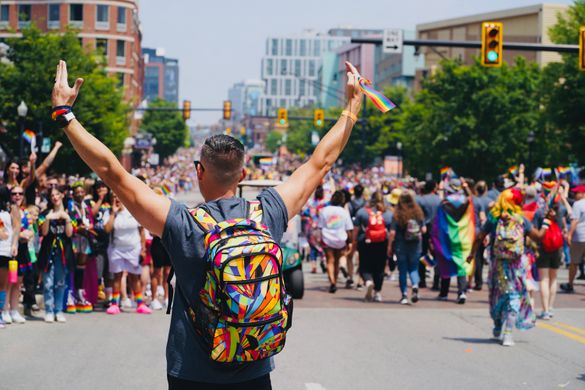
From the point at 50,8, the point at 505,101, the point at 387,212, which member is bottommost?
the point at 387,212

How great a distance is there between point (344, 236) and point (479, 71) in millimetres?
35609

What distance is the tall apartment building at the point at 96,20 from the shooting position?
9150 cm

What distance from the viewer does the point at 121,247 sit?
45.8ft

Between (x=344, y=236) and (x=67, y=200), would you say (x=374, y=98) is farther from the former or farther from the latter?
(x=344, y=236)

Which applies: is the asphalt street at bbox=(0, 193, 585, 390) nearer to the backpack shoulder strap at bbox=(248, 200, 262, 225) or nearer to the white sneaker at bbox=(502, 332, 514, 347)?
the white sneaker at bbox=(502, 332, 514, 347)

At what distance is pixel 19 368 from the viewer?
950 centimetres

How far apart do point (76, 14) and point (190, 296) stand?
92338mm

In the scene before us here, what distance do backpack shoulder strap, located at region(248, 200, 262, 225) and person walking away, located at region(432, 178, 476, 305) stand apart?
12.4 meters

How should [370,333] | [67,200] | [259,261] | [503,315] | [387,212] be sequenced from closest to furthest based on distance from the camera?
[259,261] < [503,315] < [370,333] < [67,200] < [387,212]

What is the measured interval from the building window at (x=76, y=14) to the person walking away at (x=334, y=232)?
78466mm

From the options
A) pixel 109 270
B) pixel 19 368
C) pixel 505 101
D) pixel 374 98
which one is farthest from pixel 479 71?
pixel 374 98

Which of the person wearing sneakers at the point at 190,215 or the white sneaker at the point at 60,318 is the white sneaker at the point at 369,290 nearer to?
the white sneaker at the point at 60,318

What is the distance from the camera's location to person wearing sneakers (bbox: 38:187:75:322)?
512 inches

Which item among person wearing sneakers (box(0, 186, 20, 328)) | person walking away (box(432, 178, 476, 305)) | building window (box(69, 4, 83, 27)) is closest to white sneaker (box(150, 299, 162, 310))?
person wearing sneakers (box(0, 186, 20, 328))
